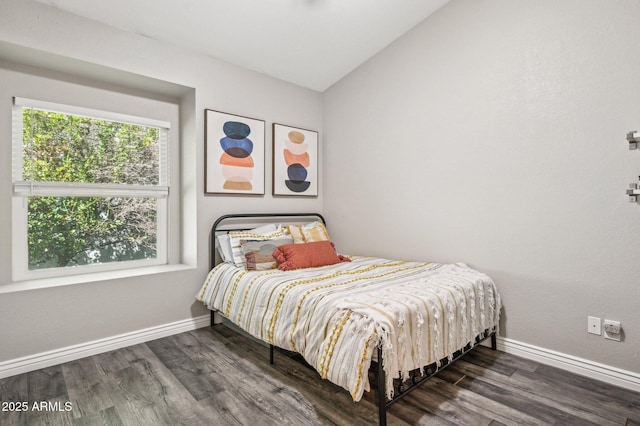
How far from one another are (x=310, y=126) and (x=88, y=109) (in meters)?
2.16

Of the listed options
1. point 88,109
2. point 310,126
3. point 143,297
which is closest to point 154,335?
point 143,297

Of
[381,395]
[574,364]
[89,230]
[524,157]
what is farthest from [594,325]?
[89,230]

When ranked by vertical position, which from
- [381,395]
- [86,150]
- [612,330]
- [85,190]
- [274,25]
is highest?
[274,25]

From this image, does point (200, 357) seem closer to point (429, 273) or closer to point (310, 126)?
point (429, 273)

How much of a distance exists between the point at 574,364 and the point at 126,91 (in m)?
4.04

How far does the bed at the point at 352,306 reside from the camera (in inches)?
63.1

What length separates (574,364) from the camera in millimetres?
2207

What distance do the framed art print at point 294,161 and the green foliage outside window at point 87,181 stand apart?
1181mm

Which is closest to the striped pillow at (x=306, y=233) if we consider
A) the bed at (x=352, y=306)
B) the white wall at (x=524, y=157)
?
the bed at (x=352, y=306)

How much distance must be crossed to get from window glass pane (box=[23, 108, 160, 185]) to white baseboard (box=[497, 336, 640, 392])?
334 cm

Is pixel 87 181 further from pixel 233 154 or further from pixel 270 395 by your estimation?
pixel 270 395

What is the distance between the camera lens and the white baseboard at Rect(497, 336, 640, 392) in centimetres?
202

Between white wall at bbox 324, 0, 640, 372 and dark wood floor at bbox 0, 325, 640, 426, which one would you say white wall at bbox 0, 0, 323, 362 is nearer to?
dark wood floor at bbox 0, 325, 640, 426

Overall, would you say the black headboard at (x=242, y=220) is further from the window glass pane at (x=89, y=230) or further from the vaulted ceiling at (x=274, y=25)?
the vaulted ceiling at (x=274, y=25)
